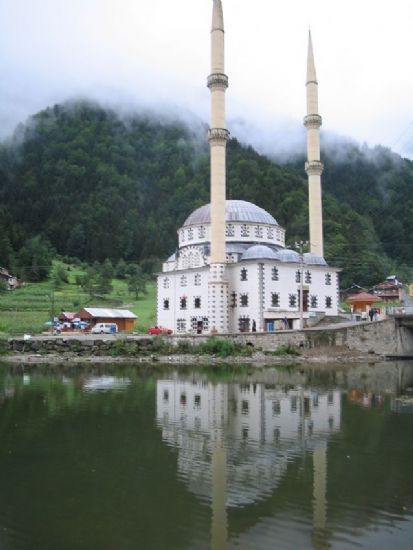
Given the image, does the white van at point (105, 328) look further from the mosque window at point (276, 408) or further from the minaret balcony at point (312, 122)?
the mosque window at point (276, 408)

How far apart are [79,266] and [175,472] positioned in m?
91.2

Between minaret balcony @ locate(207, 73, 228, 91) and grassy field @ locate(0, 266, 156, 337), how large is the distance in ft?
75.0

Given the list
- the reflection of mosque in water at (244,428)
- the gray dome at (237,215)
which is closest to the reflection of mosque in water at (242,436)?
the reflection of mosque in water at (244,428)

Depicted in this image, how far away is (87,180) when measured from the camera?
125875mm

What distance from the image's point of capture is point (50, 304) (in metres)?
68.7

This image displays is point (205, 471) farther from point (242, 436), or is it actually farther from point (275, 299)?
point (275, 299)

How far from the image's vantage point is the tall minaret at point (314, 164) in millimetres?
57188

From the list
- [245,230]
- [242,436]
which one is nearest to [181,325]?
[245,230]

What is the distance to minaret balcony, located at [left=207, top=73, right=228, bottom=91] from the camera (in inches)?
1960

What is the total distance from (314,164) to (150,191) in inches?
2731

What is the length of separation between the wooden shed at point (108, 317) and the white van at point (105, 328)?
6.99ft

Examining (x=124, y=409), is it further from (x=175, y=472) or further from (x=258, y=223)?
(x=258, y=223)

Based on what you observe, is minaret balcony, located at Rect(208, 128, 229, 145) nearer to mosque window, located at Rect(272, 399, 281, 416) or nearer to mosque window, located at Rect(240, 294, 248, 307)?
mosque window, located at Rect(240, 294, 248, 307)

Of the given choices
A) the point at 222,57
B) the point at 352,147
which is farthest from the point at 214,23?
the point at 352,147
